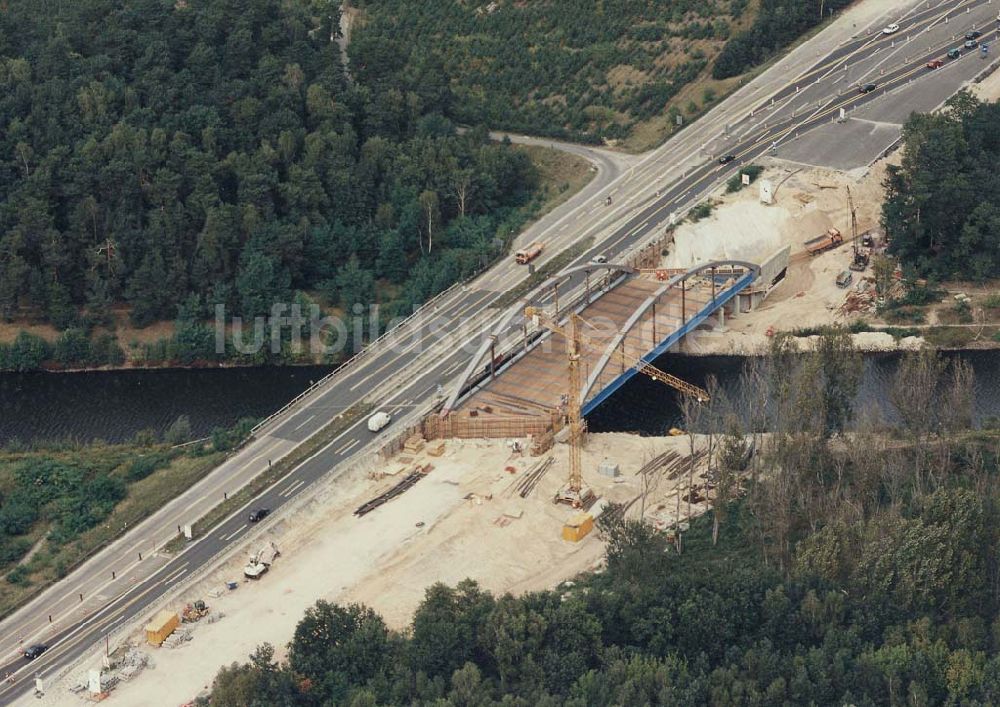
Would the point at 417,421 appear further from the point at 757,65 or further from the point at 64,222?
the point at 757,65

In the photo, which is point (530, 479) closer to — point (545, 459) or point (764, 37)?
point (545, 459)

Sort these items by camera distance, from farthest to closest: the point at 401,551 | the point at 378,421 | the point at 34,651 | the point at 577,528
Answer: the point at 378,421 < the point at 577,528 < the point at 401,551 < the point at 34,651

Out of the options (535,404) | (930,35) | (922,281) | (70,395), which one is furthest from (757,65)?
(70,395)

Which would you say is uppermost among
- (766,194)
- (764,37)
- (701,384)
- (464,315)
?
(764,37)

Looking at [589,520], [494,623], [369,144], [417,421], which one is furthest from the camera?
[369,144]

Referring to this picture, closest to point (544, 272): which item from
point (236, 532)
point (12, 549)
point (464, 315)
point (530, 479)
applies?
point (464, 315)

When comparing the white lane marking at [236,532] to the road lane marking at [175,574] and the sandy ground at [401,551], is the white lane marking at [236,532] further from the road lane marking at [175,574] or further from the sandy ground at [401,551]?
the road lane marking at [175,574]

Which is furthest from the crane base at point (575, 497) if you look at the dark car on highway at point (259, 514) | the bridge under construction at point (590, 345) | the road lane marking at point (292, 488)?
the dark car on highway at point (259, 514)
